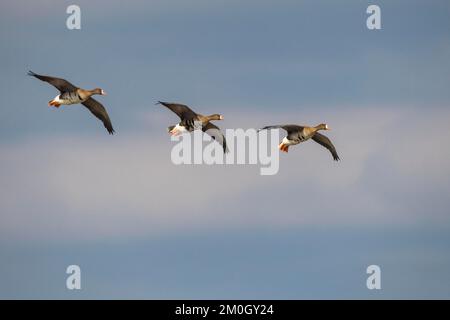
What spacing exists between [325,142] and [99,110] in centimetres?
700

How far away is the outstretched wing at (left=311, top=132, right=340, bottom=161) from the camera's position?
53.8 metres

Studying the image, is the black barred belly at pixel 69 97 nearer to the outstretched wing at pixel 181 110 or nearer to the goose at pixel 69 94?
the goose at pixel 69 94

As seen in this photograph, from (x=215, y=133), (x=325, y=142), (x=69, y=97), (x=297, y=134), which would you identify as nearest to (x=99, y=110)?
(x=69, y=97)

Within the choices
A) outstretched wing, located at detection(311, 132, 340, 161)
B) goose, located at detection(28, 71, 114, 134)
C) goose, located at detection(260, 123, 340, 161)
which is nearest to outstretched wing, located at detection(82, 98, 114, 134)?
goose, located at detection(28, 71, 114, 134)

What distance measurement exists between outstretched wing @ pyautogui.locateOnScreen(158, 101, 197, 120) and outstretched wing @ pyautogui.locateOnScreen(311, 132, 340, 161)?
4.67m

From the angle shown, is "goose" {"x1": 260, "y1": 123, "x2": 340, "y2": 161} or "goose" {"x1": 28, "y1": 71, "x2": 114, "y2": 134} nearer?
"goose" {"x1": 28, "y1": 71, "x2": 114, "y2": 134}

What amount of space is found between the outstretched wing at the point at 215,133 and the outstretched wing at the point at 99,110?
2.81 m

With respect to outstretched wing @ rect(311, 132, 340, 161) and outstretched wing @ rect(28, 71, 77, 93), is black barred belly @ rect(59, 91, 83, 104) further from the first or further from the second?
outstretched wing @ rect(311, 132, 340, 161)

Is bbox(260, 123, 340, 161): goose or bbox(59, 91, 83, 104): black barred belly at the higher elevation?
bbox(59, 91, 83, 104): black barred belly

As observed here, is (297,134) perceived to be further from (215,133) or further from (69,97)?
(69,97)

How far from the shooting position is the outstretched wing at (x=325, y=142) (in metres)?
53.8
